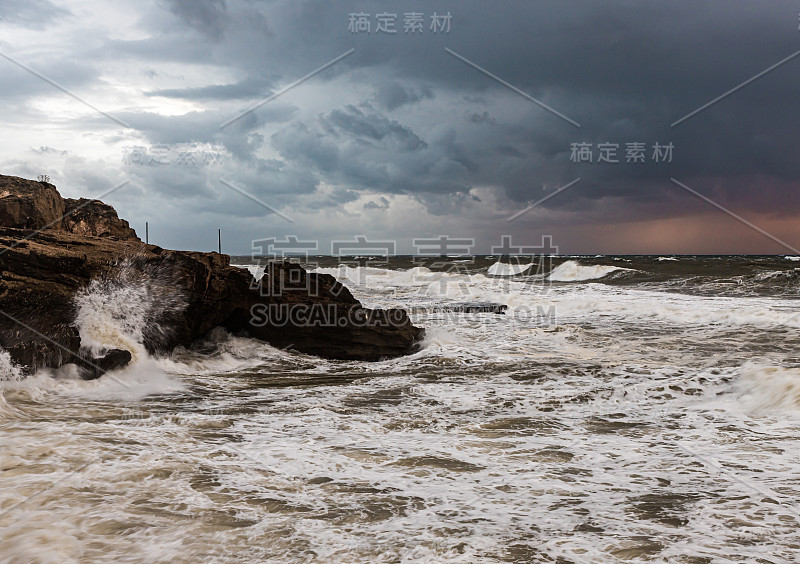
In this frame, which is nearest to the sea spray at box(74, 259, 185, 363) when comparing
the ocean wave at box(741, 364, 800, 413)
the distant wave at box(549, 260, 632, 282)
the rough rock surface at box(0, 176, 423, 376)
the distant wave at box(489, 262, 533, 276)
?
the rough rock surface at box(0, 176, 423, 376)

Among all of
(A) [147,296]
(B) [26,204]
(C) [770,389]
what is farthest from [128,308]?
(C) [770,389]

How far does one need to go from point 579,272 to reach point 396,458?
129 feet

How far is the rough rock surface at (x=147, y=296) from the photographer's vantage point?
24.5ft

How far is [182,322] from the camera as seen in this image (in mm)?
9359

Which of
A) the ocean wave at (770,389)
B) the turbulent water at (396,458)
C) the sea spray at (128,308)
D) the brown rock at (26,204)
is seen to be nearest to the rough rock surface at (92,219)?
the brown rock at (26,204)

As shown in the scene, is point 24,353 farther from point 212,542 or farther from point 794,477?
point 794,477

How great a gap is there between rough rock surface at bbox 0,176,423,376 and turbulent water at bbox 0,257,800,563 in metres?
0.27

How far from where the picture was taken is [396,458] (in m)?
4.73

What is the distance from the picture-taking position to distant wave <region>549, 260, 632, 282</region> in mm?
39594

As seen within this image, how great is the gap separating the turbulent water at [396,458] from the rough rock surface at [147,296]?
266mm

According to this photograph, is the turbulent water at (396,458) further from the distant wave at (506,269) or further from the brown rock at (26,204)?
the distant wave at (506,269)

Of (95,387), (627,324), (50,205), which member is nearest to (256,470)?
(95,387)

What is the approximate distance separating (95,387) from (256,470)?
149 inches

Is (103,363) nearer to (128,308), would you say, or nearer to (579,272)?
(128,308)
